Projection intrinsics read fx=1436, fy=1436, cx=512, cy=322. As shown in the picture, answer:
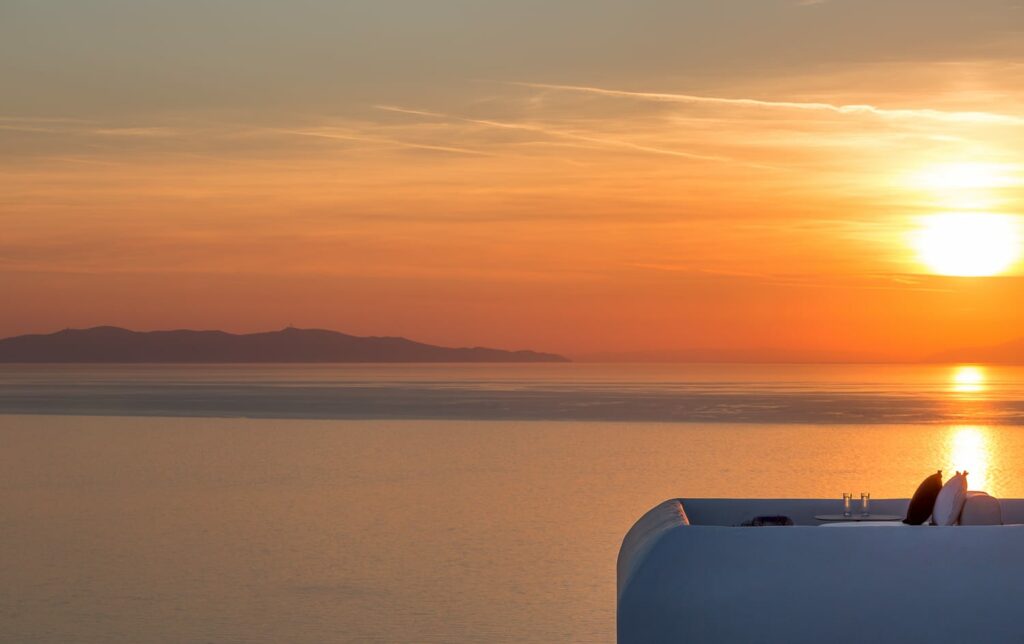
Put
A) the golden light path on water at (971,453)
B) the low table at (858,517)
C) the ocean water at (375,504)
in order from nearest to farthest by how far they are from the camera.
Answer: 1. the low table at (858,517)
2. the ocean water at (375,504)
3. the golden light path on water at (971,453)

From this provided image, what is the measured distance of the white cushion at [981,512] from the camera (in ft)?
21.1

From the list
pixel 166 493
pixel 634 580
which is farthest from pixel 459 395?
pixel 634 580

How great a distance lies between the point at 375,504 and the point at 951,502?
710cm

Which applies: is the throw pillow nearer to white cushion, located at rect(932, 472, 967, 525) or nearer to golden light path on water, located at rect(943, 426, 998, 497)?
white cushion, located at rect(932, 472, 967, 525)

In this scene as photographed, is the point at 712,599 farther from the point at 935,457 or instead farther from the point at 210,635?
the point at 935,457

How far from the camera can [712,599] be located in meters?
5.91

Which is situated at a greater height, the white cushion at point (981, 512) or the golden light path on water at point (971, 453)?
the golden light path on water at point (971, 453)

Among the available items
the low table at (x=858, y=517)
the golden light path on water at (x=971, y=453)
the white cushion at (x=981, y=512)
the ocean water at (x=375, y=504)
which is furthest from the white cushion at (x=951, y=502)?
the golden light path on water at (x=971, y=453)

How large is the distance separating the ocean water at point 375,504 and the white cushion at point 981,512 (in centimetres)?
180

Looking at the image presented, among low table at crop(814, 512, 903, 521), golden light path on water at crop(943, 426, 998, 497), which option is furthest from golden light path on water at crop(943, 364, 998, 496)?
low table at crop(814, 512, 903, 521)

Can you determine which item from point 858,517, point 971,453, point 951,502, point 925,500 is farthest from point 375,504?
point 971,453

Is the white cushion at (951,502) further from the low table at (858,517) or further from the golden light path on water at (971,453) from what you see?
the golden light path on water at (971,453)

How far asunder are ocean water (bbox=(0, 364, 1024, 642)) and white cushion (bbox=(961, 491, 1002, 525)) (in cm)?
180

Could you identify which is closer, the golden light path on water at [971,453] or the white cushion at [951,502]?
the white cushion at [951,502]
